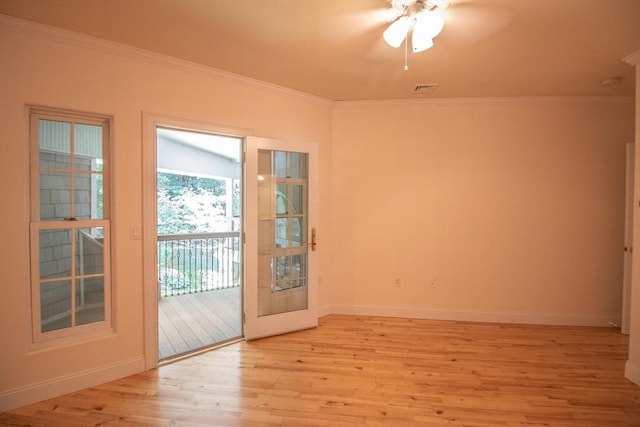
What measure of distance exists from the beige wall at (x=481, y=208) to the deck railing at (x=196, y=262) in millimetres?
2310

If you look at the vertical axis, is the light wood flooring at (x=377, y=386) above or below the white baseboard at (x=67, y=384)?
below

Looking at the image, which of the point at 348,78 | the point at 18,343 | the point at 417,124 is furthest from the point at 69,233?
the point at 417,124

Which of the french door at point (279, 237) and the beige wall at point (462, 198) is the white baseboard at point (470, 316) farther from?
the french door at point (279, 237)

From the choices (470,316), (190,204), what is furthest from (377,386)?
(190,204)

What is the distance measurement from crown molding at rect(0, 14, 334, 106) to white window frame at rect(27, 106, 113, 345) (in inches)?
20.2

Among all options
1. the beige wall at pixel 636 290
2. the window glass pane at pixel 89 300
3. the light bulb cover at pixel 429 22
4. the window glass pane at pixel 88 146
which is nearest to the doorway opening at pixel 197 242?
the window glass pane at pixel 88 146

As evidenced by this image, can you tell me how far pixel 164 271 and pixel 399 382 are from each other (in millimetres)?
4315

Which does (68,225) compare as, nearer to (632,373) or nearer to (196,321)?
(196,321)

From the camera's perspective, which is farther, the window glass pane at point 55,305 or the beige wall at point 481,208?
the beige wall at point 481,208

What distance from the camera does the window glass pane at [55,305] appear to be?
234 centimetres

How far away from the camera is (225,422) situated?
2.04 metres

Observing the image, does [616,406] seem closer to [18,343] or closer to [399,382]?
[399,382]

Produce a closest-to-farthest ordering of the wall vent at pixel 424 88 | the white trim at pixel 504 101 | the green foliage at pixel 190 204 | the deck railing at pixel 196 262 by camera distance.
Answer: the wall vent at pixel 424 88 → the white trim at pixel 504 101 → the deck railing at pixel 196 262 → the green foliage at pixel 190 204

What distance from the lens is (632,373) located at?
2.56 metres
